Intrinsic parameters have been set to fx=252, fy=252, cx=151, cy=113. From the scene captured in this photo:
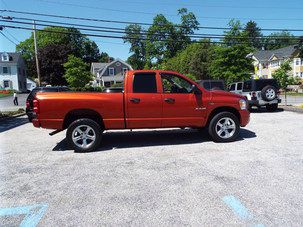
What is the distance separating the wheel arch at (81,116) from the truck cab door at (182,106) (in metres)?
1.66

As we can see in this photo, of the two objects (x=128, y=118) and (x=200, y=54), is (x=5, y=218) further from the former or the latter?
(x=200, y=54)

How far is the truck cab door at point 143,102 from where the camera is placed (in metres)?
6.41

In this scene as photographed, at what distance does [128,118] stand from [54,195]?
2923 mm

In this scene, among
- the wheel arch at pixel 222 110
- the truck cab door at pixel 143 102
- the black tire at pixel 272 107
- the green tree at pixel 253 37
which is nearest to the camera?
the truck cab door at pixel 143 102

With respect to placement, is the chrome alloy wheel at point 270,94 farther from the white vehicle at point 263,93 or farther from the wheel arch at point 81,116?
the wheel arch at point 81,116

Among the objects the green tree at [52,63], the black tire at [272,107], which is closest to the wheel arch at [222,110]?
the black tire at [272,107]

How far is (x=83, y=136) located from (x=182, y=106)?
264cm

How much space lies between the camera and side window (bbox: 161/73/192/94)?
6773 mm

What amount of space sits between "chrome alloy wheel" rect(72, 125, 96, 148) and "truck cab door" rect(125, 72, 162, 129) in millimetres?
935

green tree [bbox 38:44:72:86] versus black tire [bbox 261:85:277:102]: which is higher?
green tree [bbox 38:44:72:86]

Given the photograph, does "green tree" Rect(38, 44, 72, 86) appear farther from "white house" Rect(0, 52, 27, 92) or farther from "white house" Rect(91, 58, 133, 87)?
"white house" Rect(91, 58, 133, 87)

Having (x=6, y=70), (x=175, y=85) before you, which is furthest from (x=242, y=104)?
(x=6, y=70)

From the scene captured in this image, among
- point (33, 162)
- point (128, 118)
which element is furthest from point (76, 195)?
point (128, 118)

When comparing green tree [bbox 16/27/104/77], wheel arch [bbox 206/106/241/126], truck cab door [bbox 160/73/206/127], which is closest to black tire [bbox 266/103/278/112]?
wheel arch [bbox 206/106/241/126]
